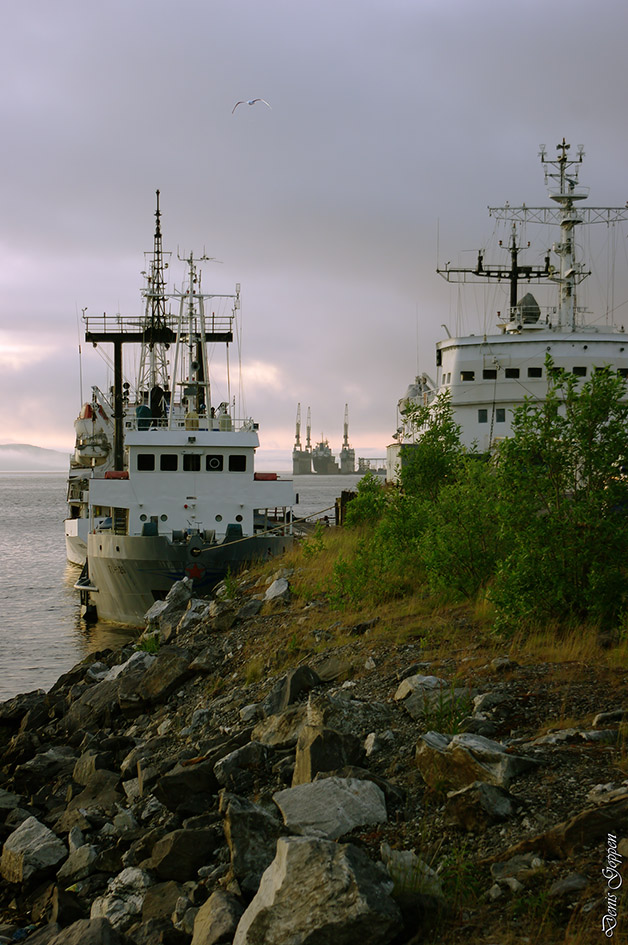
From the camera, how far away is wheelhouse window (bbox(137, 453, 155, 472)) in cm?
2633

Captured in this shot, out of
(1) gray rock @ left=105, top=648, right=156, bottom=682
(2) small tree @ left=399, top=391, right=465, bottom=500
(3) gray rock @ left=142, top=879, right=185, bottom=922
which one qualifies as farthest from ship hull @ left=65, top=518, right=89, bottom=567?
(3) gray rock @ left=142, top=879, right=185, bottom=922

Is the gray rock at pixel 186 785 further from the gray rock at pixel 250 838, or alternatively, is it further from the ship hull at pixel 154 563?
the ship hull at pixel 154 563

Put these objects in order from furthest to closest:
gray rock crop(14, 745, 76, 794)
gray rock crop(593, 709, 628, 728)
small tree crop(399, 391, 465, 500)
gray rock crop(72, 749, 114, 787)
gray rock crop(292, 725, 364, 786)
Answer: small tree crop(399, 391, 465, 500)
gray rock crop(14, 745, 76, 794)
gray rock crop(72, 749, 114, 787)
gray rock crop(593, 709, 628, 728)
gray rock crop(292, 725, 364, 786)

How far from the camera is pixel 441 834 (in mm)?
6230

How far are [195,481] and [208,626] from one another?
37.1 ft

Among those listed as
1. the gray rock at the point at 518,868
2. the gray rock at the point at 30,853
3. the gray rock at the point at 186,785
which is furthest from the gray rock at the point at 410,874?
the gray rock at the point at 30,853

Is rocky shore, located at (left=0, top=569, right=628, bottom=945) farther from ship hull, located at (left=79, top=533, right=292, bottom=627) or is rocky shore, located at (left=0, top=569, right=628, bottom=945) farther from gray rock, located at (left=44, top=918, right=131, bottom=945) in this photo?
ship hull, located at (left=79, top=533, right=292, bottom=627)

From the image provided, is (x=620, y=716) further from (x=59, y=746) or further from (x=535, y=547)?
(x=59, y=746)

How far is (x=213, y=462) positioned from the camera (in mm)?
26750

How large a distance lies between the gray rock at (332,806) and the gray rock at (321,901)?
0.81m

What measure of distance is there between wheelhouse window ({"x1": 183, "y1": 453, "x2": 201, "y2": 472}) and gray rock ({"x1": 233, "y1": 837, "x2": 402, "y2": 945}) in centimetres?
2149

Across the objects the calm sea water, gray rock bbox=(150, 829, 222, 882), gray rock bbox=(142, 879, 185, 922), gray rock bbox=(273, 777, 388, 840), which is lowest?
the calm sea water

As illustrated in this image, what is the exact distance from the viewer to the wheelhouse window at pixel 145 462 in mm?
26328

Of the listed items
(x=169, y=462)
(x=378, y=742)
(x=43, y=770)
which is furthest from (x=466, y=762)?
(x=169, y=462)
